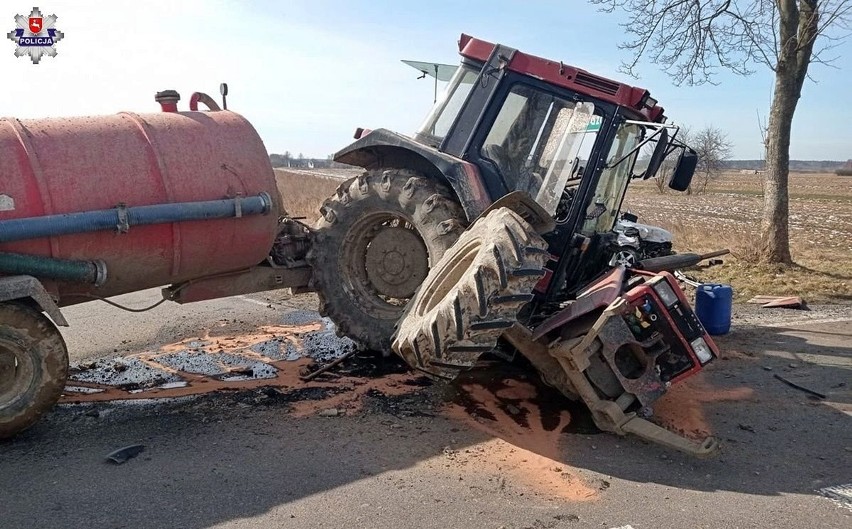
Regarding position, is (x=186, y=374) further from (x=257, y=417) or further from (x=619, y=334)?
(x=619, y=334)

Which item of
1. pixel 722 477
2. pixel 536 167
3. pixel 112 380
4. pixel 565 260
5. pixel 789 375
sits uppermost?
pixel 536 167

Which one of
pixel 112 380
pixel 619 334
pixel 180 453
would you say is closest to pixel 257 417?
pixel 180 453

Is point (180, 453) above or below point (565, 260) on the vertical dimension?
below

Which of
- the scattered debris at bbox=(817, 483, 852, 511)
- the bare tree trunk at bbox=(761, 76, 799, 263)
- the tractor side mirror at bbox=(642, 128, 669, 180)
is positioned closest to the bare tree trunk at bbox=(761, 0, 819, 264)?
the bare tree trunk at bbox=(761, 76, 799, 263)

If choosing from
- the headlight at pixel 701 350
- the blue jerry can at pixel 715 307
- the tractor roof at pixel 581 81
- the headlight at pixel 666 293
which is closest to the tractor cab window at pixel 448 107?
the tractor roof at pixel 581 81

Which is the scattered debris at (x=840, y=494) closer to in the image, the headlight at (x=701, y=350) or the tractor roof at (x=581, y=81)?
the headlight at (x=701, y=350)

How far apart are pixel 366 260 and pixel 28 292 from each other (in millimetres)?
2768

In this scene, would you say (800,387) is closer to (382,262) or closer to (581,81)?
(581,81)

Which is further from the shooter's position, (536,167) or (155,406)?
(536,167)

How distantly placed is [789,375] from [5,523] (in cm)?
574

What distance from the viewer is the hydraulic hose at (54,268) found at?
14.3 ft

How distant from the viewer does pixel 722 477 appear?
394 cm

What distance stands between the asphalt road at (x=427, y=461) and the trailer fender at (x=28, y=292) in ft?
2.62

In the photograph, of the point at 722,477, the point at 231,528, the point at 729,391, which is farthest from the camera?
the point at 729,391
